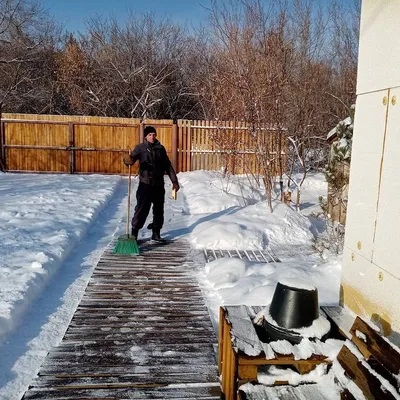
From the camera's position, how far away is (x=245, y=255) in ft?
18.8

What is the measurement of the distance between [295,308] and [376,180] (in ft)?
3.11

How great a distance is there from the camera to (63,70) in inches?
774

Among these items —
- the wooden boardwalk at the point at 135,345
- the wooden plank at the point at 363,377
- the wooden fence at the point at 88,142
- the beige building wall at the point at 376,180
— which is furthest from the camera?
the wooden fence at the point at 88,142

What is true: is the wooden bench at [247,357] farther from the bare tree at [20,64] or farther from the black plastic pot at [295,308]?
the bare tree at [20,64]

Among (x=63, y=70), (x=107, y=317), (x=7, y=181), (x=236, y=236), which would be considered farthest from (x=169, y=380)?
(x=63, y=70)

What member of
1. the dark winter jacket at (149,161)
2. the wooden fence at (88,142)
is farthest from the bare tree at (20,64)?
the dark winter jacket at (149,161)

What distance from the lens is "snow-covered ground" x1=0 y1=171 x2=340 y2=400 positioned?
11.0 ft

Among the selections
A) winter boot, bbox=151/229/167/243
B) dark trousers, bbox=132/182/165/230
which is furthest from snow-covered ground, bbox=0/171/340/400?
dark trousers, bbox=132/182/165/230

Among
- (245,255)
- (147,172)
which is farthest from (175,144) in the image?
(245,255)

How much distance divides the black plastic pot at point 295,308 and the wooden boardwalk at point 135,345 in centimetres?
69

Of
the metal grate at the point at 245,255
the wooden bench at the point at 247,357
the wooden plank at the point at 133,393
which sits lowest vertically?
the wooden plank at the point at 133,393

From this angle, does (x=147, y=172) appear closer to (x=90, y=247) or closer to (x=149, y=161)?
(x=149, y=161)

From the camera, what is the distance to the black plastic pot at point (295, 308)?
94.5 inches

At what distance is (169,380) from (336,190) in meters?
5.13
